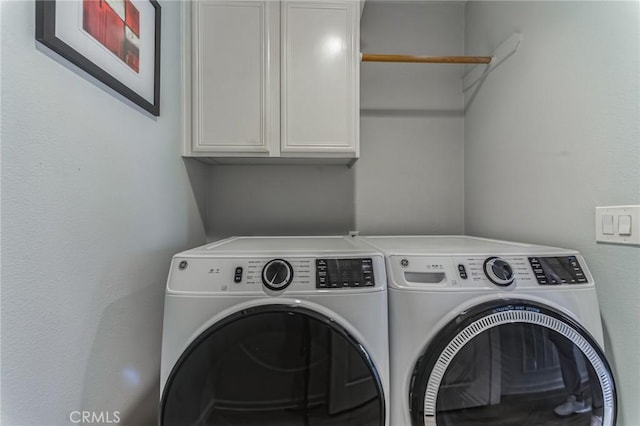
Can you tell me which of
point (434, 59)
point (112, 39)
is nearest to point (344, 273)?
point (112, 39)

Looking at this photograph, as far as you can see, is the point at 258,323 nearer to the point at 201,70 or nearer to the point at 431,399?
the point at 431,399

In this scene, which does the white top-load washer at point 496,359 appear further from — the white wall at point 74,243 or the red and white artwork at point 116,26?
the red and white artwork at point 116,26

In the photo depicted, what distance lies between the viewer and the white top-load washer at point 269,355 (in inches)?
30.0

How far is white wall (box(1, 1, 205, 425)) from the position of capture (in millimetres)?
547

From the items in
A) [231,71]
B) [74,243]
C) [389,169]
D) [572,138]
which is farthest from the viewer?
[389,169]

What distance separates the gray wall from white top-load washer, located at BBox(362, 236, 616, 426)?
0.95 meters

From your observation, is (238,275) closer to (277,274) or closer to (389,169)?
(277,274)

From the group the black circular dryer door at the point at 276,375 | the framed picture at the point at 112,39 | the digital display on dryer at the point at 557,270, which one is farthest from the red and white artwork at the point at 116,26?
the digital display on dryer at the point at 557,270

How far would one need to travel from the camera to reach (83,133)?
0.72 metres

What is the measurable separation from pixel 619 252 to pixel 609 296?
153mm

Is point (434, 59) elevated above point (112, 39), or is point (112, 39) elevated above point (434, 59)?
point (434, 59)

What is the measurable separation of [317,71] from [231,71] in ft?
1.34

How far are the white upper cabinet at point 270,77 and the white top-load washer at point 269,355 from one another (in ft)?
2.51

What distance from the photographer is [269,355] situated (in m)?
0.77
